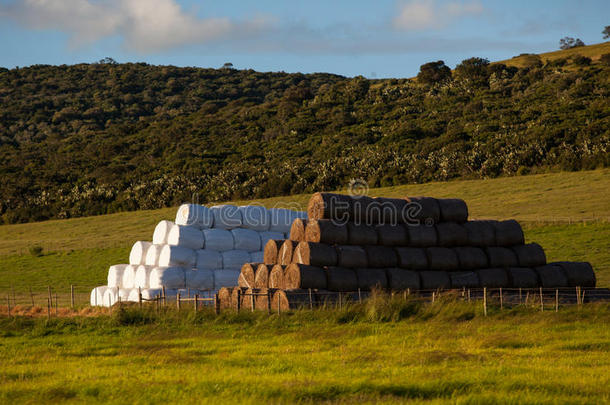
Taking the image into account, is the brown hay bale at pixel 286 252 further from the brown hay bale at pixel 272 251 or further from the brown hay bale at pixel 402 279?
the brown hay bale at pixel 402 279

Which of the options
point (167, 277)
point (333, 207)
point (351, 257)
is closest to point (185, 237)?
point (167, 277)

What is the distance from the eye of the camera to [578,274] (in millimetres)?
22375

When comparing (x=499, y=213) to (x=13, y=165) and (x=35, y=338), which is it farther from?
(x=13, y=165)

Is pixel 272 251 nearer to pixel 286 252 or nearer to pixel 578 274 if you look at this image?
pixel 286 252

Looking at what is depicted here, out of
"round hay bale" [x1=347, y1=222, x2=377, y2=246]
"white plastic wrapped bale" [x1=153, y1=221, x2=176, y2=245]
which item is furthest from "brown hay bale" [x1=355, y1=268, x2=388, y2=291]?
"white plastic wrapped bale" [x1=153, y1=221, x2=176, y2=245]

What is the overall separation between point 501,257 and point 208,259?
936cm

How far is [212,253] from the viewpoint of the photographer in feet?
81.8

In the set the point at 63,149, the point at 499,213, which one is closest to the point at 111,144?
the point at 63,149

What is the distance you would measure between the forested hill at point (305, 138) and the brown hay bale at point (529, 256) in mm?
33477

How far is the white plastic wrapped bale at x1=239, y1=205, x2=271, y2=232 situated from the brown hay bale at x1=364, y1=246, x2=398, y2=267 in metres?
6.65

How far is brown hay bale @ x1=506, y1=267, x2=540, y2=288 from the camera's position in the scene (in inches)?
852

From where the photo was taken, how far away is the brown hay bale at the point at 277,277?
20.1 meters

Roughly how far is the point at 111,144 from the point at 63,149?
686 centimetres

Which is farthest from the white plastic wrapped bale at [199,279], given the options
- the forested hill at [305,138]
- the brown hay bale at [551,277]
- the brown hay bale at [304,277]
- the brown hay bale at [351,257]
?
the forested hill at [305,138]
